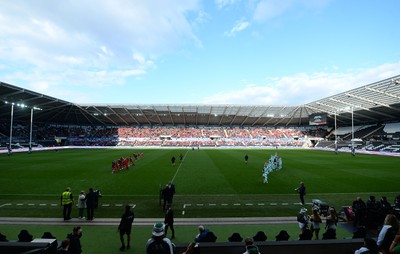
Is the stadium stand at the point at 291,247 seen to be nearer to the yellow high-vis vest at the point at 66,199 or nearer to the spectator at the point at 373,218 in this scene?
the spectator at the point at 373,218

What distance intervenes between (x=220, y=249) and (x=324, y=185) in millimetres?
15794

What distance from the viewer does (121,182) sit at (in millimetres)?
19406

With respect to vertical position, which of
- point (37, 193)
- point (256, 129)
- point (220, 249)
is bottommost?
point (37, 193)

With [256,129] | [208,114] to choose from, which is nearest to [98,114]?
[208,114]

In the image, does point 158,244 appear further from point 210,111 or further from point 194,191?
point 210,111

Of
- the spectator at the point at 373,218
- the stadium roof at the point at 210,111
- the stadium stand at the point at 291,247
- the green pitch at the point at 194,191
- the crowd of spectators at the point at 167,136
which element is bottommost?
the green pitch at the point at 194,191

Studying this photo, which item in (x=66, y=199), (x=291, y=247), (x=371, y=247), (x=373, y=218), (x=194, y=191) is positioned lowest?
→ (x=194, y=191)

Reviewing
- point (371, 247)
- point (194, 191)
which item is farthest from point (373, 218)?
point (194, 191)

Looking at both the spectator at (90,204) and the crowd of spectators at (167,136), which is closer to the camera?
the spectator at (90,204)

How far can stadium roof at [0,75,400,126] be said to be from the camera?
47250 millimetres

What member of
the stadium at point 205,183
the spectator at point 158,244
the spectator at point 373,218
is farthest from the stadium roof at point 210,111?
the spectator at point 158,244

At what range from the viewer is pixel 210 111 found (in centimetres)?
7481

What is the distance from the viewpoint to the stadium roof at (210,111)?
155 ft

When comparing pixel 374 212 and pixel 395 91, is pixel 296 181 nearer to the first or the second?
pixel 374 212
